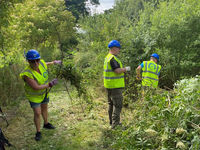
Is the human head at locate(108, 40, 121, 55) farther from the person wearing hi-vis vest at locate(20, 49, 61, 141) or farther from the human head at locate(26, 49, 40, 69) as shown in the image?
the human head at locate(26, 49, 40, 69)

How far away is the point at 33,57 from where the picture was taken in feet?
10.9

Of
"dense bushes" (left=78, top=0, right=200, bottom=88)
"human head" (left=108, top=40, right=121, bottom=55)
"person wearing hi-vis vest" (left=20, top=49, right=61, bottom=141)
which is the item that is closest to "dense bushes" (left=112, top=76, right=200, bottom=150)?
"human head" (left=108, top=40, right=121, bottom=55)

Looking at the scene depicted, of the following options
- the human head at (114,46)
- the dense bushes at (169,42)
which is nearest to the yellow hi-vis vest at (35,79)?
the human head at (114,46)

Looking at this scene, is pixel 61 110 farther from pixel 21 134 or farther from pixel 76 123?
pixel 21 134

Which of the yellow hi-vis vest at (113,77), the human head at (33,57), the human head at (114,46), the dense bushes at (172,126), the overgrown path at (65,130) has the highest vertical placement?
the human head at (114,46)

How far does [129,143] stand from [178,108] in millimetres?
762

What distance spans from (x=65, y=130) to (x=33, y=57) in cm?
187

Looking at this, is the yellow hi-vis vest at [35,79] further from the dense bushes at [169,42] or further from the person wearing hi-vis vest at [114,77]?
the dense bushes at [169,42]

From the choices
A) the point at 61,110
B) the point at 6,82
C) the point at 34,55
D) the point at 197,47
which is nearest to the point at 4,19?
the point at 34,55

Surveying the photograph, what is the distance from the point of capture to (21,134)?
3.97 metres

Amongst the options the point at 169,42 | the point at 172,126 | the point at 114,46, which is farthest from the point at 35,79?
the point at 169,42

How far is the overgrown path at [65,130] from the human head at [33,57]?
1561 millimetres

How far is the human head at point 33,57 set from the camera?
3318 millimetres

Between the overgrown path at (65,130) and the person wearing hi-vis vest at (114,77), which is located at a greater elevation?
the person wearing hi-vis vest at (114,77)
